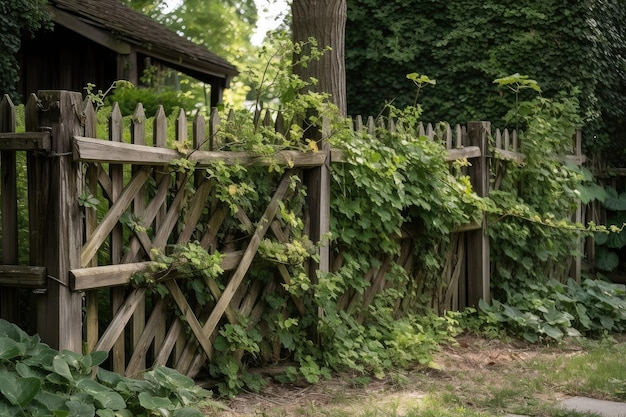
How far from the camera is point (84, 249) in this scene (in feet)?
14.7

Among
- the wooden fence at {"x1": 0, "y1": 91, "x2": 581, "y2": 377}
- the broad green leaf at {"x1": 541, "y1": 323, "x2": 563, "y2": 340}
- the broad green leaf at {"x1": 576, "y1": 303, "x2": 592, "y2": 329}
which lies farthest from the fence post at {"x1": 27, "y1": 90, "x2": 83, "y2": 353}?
the broad green leaf at {"x1": 576, "y1": 303, "x2": 592, "y2": 329}

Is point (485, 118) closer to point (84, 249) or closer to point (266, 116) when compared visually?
point (266, 116)

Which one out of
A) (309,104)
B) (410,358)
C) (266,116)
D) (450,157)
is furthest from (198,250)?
(450,157)

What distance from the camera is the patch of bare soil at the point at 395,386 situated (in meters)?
5.30

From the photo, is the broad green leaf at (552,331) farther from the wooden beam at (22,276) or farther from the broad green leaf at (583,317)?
the wooden beam at (22,276)

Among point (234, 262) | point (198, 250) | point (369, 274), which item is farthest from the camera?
point (369, 274)

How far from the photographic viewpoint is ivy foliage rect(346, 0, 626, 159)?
10.9 meters

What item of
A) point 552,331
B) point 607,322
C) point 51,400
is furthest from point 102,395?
point 607,322

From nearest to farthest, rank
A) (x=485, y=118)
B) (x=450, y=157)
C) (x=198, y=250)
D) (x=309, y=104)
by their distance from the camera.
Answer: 1. (x=198, y=250)
2. (x=309, y=104)
3. (x=450, y=157)
4. (x=485, y=118)

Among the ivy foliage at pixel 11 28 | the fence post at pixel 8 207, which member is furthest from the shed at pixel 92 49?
the fence post at pixel 8 207

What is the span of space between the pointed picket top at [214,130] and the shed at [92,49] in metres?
9.80

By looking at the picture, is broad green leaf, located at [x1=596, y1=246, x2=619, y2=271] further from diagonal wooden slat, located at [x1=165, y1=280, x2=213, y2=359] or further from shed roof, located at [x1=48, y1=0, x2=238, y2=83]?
shed roof, located at [x1=48, y1=0, x2=238, y2=83]

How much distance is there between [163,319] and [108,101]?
748 centimetres

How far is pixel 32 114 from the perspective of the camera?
14.4ft
